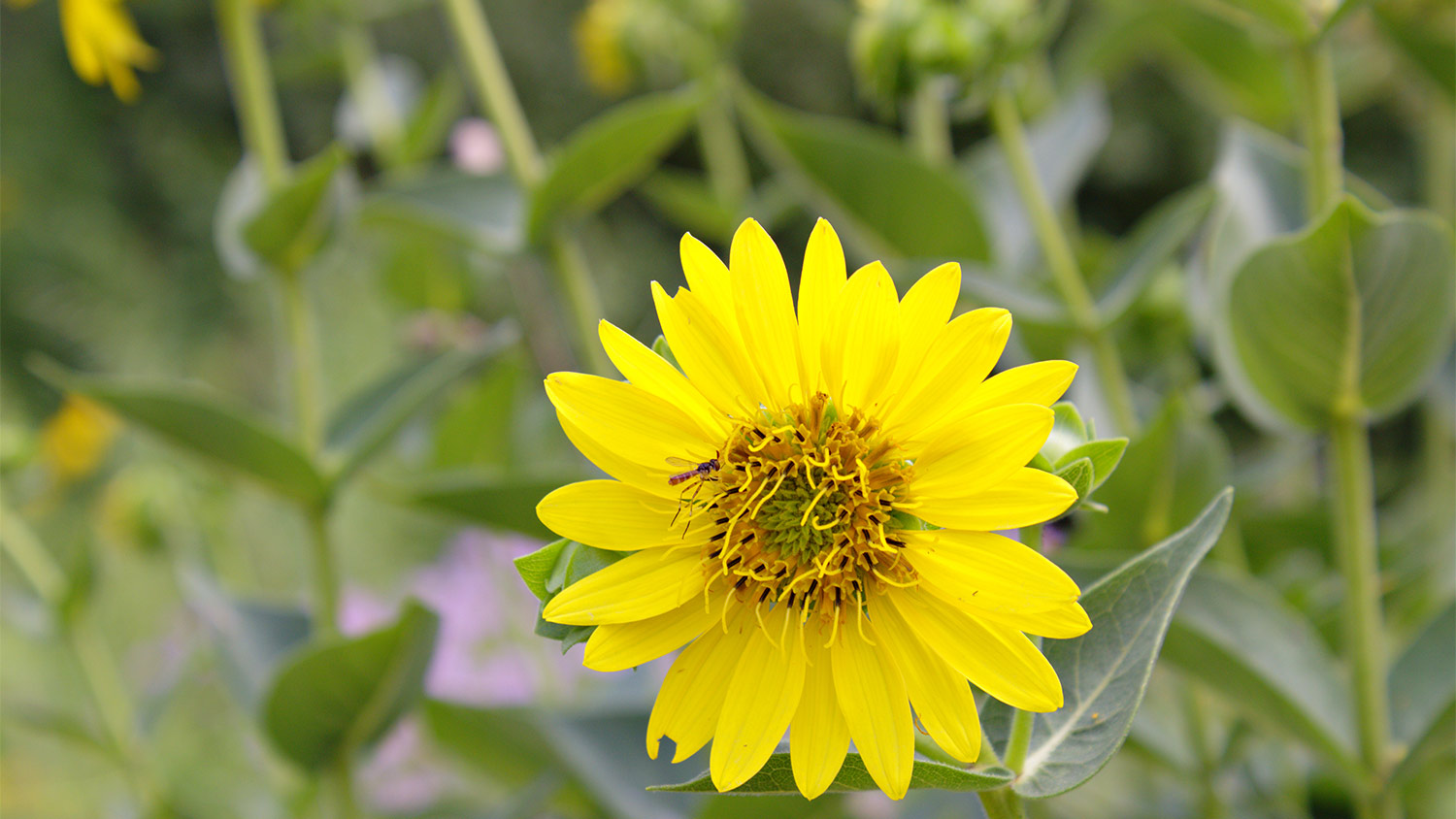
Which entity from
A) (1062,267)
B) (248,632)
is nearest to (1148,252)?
(1062,267)

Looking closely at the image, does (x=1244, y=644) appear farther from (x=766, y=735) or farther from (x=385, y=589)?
(x=385, y=589)

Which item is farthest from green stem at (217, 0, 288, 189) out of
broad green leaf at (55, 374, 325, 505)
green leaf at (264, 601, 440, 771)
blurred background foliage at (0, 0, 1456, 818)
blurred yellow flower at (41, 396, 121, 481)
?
blurred yellow flower at (41, 396, 121, 481)

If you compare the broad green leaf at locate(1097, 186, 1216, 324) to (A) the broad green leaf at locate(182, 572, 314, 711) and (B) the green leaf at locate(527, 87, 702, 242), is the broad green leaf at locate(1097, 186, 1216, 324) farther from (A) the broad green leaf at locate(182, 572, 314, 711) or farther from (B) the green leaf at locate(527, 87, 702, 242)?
(A) the broad green leaf at locate(182, 572, 314, 711)

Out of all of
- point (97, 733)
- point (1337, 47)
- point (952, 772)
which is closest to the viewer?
point (952, 772)

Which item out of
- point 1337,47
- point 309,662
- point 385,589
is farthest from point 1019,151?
point 385,589

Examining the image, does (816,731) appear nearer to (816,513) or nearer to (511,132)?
(816,513)

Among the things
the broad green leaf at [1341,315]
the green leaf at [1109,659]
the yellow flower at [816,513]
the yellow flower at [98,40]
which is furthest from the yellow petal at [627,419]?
the yellow flower at [98,40]

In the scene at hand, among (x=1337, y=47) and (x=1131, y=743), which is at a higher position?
(x=1337, y=47)
